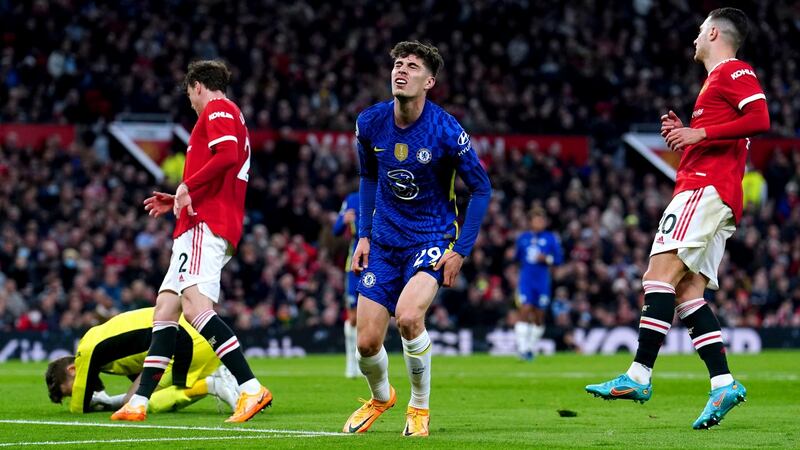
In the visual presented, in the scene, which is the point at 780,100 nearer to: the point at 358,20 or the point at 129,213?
the point at 358,20

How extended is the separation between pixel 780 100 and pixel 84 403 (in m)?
27.2

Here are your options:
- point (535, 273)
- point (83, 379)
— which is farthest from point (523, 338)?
point (83, 379)

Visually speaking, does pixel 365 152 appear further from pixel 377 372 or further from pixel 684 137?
pixel 684 137

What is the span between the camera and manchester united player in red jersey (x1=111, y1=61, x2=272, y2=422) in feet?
31.4

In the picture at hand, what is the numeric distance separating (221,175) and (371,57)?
21504 millimetres

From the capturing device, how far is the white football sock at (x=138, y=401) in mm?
9734

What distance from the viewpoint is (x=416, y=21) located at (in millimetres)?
33281

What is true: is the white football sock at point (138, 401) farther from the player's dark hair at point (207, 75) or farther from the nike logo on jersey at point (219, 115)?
the player's dark hair at point (207, 75)

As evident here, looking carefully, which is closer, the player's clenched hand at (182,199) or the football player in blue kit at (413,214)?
the football player in blue kit at (413,214)

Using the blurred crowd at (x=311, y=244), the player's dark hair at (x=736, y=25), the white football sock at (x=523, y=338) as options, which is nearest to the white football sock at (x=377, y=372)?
the player's dark hair at (x=736, y=25)

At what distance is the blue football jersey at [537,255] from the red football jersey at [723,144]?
12.8m

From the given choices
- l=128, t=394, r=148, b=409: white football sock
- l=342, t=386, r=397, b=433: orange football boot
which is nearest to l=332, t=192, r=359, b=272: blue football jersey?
l=128, t=394, r=148, b=409: white football sock

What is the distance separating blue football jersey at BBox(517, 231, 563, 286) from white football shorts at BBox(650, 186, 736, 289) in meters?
12.9

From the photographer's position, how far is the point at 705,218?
8836mm
